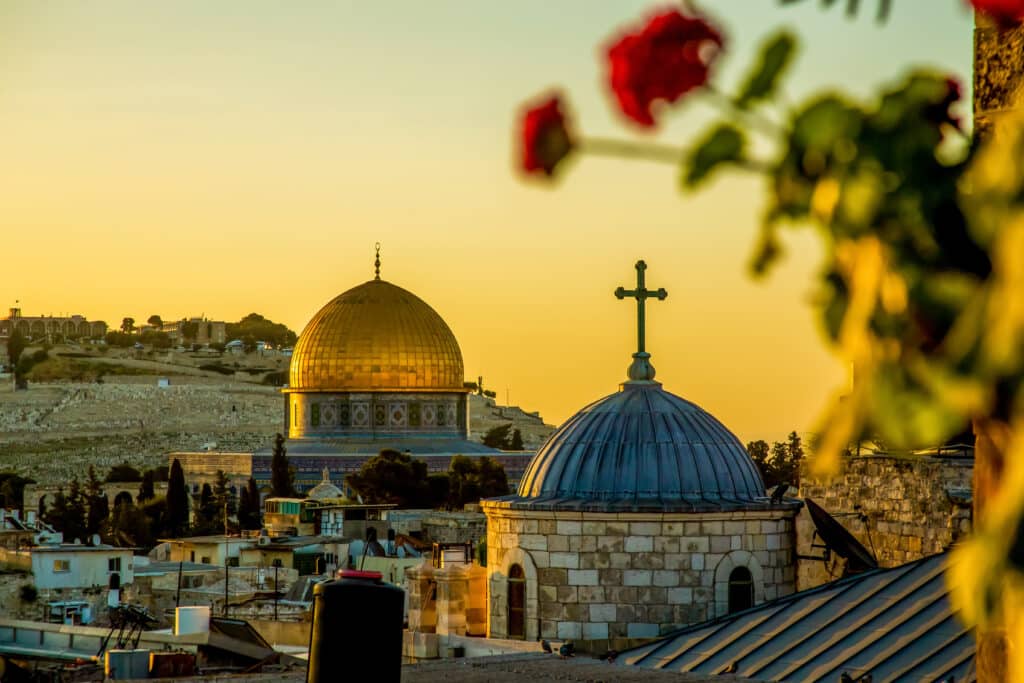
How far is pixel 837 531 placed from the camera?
51.1 ft

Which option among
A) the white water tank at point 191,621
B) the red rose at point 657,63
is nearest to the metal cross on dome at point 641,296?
the white water tank at point 191,621

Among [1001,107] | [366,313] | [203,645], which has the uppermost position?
[366,313]

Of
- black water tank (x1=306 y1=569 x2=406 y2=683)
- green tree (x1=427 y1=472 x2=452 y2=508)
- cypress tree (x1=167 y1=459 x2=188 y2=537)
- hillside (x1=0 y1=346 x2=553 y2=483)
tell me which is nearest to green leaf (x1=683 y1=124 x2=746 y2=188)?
black water tank (x1=306 y1=569 x2=406 y2=683)

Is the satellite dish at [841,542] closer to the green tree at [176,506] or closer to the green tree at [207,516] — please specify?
the green tree at [207,516]

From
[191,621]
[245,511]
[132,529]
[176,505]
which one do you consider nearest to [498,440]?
[245,511]

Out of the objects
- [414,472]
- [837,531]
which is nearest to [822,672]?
[837,531]

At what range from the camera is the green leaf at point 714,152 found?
1.98 m

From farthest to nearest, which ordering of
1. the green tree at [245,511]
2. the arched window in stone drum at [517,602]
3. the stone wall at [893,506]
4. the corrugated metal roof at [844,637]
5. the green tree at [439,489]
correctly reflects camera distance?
the green tree at [439,489] → the green tree at [245,511] → the arched window in stone drum at [517,602] → the stone wall at [893,506] → the corrugated metal roof at [844,637]

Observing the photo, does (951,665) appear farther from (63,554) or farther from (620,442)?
(63,554)

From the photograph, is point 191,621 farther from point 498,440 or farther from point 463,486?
point 498,440

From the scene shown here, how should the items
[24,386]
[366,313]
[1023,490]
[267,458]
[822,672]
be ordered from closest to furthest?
[1023,490] < [822,672] < [267,458] < [366,313] < [24,386]

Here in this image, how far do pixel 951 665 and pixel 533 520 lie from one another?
6.18 metres

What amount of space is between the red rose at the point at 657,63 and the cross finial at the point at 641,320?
14772 millimetres

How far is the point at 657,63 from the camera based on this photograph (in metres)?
2.09
